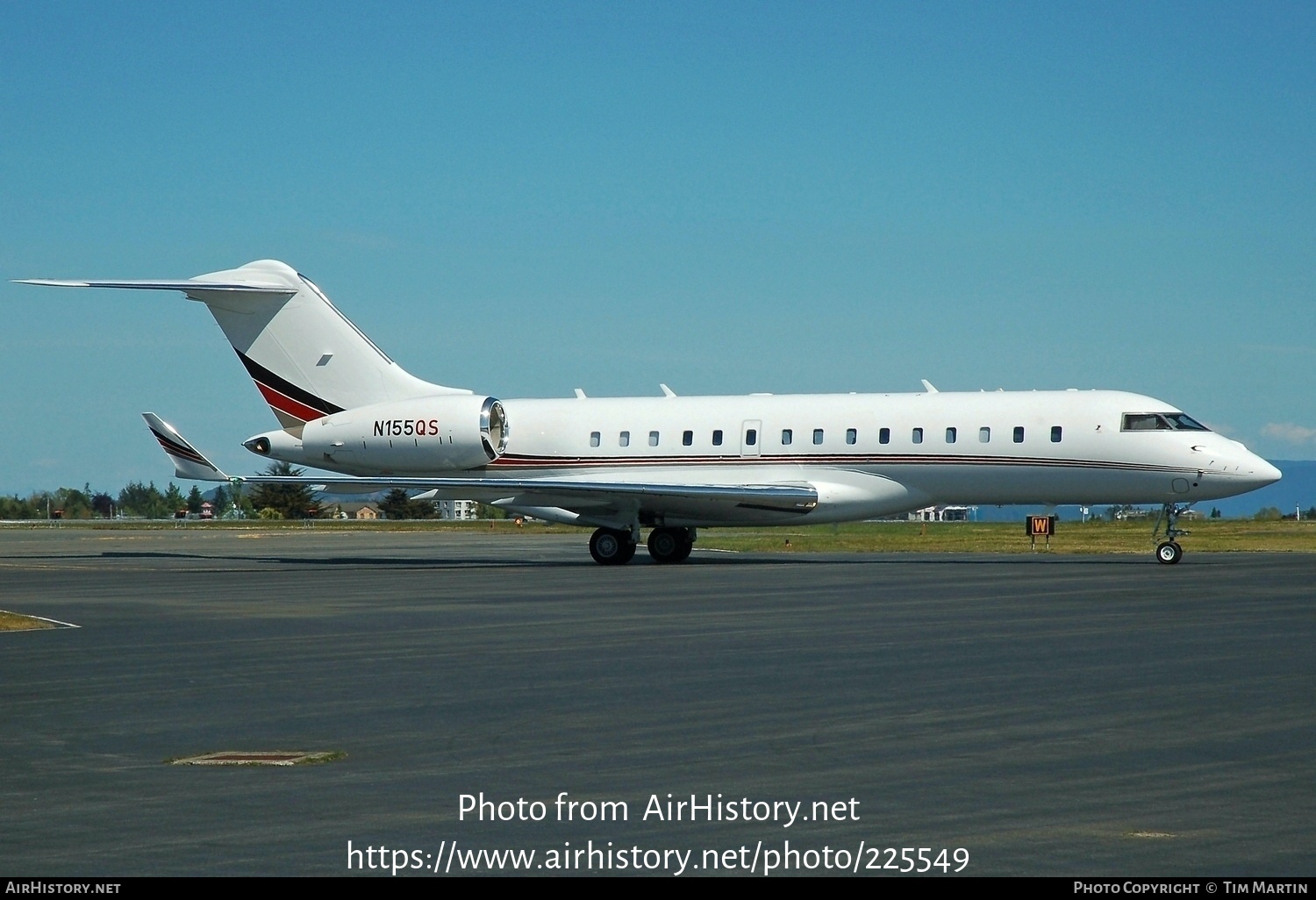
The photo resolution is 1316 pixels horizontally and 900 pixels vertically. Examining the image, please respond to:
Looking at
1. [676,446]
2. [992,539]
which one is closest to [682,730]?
[676,446]

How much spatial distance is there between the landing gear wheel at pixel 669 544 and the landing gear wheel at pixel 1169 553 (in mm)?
9746

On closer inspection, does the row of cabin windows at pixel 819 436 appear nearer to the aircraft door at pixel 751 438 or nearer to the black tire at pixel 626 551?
the aircraft door at pixel 751 438

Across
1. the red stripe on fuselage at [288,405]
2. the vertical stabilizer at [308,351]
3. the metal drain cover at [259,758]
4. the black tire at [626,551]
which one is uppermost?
the vertical stabilizer at [308,351]

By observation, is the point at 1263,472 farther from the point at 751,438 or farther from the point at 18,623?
the point at 18,623

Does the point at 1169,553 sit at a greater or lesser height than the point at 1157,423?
lesser

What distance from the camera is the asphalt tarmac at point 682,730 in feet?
21.5

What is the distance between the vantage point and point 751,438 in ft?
109

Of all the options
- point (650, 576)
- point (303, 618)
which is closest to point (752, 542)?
point (650, 576)

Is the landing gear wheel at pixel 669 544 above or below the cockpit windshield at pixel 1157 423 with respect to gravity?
below

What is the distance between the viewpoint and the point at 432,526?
81938mm

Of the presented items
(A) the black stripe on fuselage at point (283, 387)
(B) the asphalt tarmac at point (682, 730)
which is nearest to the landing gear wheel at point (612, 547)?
(A) the black stripe on fuselage at point (283, 387)

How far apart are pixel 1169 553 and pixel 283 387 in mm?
19963

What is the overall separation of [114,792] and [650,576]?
20.2 meters
